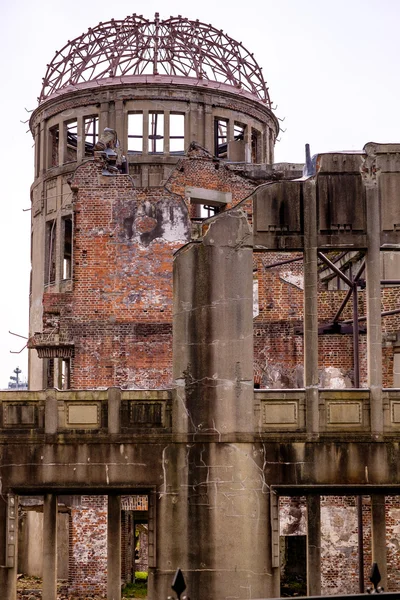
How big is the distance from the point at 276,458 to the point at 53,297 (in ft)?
40.5

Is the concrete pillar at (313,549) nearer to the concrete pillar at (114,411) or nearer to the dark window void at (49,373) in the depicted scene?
the concrete pillar at (114,411)

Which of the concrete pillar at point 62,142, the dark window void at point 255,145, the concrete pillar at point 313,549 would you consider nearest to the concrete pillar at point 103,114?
the concrete pillar at point 62,142

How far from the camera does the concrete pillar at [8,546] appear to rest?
16.6 metres

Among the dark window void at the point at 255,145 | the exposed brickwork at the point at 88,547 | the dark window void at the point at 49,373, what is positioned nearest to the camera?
the exposed brickwork at the point at 88,547

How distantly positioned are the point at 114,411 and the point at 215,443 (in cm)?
178

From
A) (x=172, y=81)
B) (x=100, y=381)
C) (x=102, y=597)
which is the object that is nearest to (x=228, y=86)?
(x=172, y=81)

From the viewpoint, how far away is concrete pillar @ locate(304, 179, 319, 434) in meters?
16.7

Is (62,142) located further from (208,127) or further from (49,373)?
(49,373)

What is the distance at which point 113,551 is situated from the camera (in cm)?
1694

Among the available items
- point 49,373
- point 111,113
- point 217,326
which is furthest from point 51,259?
point 217,326

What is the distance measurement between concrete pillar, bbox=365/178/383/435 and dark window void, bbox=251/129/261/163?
73.9ft

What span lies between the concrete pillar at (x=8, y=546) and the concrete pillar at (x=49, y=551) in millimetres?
499

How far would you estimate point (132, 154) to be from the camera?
126ft

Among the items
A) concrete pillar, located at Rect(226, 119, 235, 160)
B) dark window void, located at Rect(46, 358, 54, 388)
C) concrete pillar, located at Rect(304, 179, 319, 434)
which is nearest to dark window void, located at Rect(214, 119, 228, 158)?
concrete pillar, located at Rect(226, 119, 235, 160)
